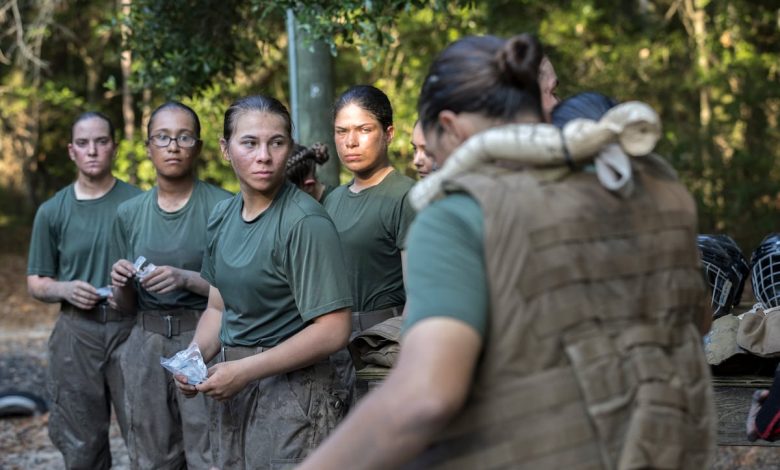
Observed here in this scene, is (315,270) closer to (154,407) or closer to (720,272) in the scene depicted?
(720,272)

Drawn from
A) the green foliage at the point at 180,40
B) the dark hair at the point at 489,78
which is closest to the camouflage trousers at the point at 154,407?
the green foliage at the point at 180,40

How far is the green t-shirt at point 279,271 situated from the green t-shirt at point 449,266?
1.87 meters

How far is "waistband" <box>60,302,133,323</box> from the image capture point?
274 inches

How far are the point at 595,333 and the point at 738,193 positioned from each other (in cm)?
1290

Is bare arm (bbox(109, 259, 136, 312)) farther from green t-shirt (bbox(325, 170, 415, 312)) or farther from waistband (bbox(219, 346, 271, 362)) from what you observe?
waistband (bbox(219, 346, 271, 362))

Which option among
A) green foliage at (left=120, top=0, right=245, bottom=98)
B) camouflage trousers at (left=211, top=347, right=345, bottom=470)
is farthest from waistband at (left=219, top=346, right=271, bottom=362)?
green foliage at (left=120, top=0, right=245, bottom=98)

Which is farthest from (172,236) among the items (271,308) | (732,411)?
(732,411)

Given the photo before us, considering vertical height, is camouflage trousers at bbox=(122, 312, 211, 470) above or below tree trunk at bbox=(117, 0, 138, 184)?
below

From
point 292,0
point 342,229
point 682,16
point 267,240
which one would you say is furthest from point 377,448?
point 682,16

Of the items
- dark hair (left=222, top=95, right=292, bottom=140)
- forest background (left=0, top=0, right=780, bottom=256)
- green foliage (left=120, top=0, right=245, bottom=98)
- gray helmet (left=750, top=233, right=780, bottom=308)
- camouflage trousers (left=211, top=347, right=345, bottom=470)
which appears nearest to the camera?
camouflage trousers (left=211, top=347, right=345, bottom=470)

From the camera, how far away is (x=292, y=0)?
6844mm

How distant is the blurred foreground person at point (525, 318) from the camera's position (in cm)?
226

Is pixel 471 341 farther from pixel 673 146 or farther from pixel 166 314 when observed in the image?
pixel 673 146

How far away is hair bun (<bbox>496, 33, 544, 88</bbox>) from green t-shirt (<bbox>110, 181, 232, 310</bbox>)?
3753 mm
